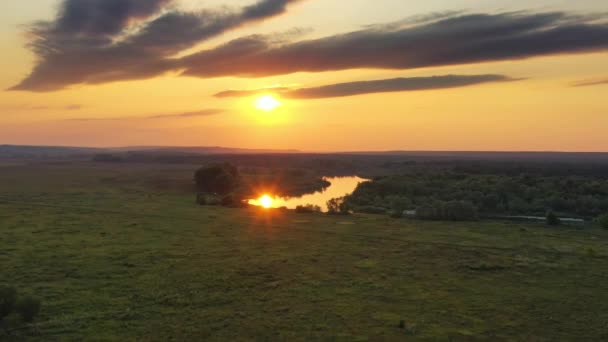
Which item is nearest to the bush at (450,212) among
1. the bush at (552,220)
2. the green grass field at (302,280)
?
the green grass field at (302,280)

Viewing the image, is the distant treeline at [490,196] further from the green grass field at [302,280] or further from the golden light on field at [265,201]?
the green grass field at [302,280]

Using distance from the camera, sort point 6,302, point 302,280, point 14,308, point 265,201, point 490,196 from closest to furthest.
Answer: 1. point 6,302
2. point 14,308
3. point 302,280
4. point 490,196
5. point 265,201

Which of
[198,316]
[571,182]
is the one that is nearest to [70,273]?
[198,316]

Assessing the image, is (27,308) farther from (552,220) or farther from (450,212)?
(552,220)

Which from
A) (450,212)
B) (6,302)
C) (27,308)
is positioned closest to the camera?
(6,302)

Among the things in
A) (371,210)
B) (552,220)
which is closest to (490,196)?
(552,220)

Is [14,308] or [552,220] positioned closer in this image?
[14,308]
